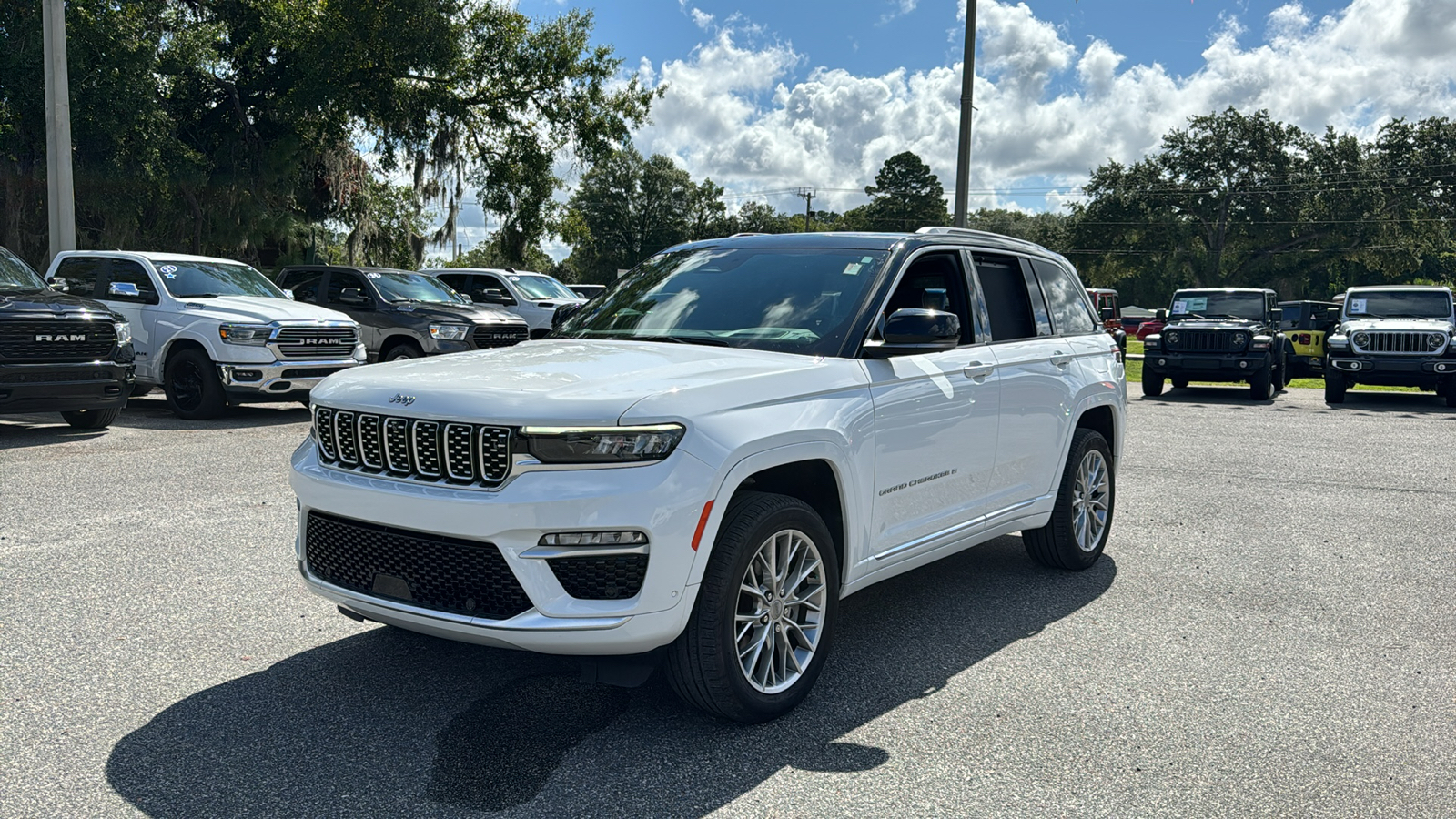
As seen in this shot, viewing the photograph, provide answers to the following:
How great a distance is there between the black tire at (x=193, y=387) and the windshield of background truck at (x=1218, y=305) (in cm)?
1558

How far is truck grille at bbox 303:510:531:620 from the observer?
3551 mm

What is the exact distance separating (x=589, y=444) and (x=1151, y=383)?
1807 cm

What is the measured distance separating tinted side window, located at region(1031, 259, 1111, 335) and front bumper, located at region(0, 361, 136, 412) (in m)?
8.78

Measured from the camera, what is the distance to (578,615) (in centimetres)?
348

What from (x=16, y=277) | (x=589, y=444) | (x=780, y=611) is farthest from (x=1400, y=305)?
(x=16, y=277)

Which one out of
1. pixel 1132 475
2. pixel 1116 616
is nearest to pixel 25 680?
pixel 1116 616

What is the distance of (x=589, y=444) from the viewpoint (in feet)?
11.4

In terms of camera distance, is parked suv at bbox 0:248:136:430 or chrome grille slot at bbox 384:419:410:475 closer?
chrome grille slot at bbox 384:419:410:475

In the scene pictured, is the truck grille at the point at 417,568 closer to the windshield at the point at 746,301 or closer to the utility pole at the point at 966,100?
the windshield at the point at 746,301

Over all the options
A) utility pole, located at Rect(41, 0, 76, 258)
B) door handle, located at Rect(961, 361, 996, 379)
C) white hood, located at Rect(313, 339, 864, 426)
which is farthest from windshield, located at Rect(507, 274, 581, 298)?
white hood, located at Rect(313, 339, 864, 426)

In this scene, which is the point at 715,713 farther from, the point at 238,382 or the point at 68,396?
the point at 238,382

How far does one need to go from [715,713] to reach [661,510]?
2.68 ft

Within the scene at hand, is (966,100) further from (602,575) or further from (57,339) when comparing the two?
(602,575)

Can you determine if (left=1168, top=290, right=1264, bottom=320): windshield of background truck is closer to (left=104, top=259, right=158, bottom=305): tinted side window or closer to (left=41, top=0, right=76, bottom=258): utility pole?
(left=104, top=259, right=158, bottom=305): tinted side window
